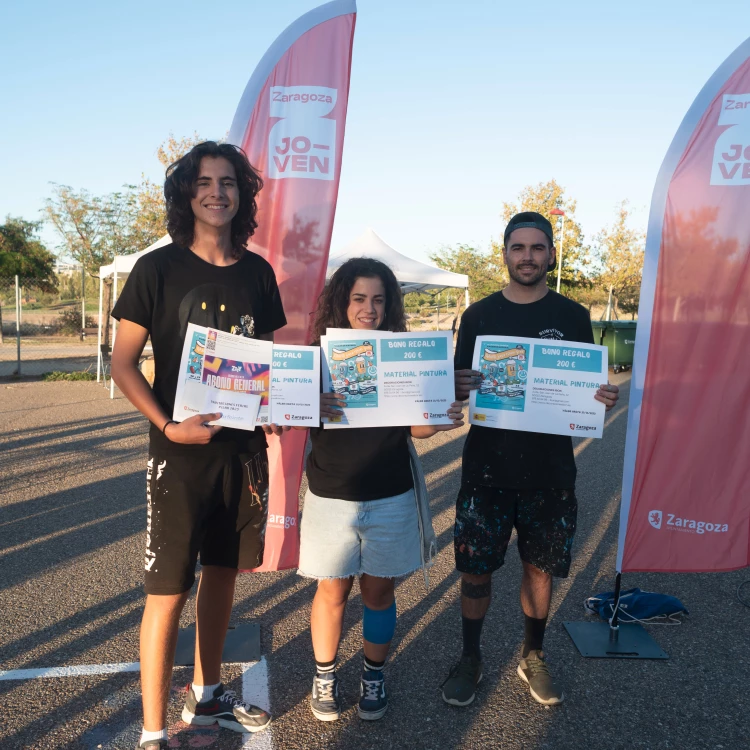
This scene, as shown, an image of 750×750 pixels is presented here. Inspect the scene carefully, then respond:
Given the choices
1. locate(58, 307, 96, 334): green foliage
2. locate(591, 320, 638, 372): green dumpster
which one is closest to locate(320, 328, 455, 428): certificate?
locate(591, 320, 638, 372): green dumpster

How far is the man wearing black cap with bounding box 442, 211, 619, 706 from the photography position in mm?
2801

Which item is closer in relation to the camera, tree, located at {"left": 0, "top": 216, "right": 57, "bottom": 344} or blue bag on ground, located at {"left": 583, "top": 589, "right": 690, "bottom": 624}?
blue bag on ground, located at {"left": 583, "top": 589, "right": 690, "bottom": 624}

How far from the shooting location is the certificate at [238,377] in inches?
90.6

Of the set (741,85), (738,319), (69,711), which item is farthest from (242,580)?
(741,85)

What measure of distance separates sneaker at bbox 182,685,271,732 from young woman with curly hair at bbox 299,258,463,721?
9.7 inches

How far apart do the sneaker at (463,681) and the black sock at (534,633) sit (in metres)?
0.25

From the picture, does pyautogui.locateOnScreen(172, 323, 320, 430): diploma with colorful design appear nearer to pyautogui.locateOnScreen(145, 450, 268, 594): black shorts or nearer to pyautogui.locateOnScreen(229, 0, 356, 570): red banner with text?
pyautogui.locateOnScreen(145, 450, 268, 594): black shorts

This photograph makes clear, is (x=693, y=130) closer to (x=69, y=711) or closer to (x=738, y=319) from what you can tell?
(x=738, y=319)

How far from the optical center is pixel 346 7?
3.72 m

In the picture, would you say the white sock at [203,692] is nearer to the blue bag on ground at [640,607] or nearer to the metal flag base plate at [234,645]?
the metal flag base plate at [234,645]

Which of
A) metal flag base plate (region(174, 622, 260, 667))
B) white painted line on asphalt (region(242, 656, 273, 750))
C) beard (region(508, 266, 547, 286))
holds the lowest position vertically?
metal flag base plate (region(174, 622, 260, 667))

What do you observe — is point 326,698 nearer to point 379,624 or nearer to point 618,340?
point 379,624

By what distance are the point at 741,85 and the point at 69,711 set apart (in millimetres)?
4288

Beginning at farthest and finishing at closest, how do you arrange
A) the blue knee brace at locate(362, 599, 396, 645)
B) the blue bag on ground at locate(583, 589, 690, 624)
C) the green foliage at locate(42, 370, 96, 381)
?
the green foliage at locate(42, 370, 96, 381)
the blue bag on ground at locate(583, 589, 690, 624)
the blue knee brace at locate(362, 599, 396, 645)
